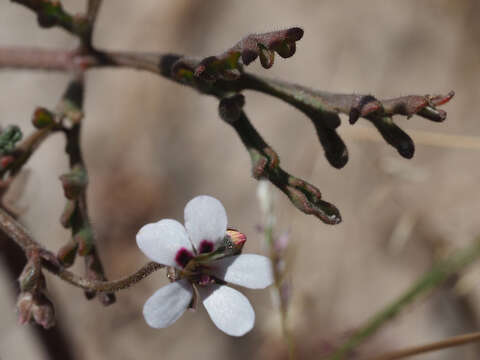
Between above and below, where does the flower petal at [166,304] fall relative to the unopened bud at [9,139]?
below

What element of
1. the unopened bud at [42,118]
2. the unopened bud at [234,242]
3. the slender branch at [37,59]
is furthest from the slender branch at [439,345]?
the slender branch at [37,59]

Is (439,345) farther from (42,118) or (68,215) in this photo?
(42,118)

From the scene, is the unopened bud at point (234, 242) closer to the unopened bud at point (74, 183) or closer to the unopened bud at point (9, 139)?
the unopened bud at point (74, 183)

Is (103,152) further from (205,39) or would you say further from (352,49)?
(352,49)

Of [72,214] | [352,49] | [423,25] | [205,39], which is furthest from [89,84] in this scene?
[72,214]

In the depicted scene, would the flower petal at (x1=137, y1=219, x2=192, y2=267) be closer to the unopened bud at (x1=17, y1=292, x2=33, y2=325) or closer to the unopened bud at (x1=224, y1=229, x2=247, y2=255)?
the unopened bud at (x1=224, y1=229, x2=247, y2=255)

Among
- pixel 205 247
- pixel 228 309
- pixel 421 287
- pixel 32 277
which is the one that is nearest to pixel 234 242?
pixel 205 247

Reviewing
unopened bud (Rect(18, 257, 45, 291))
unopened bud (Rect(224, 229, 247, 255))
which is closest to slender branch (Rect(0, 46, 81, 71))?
unopened bud (Rect(18, 257, 45, 291))
